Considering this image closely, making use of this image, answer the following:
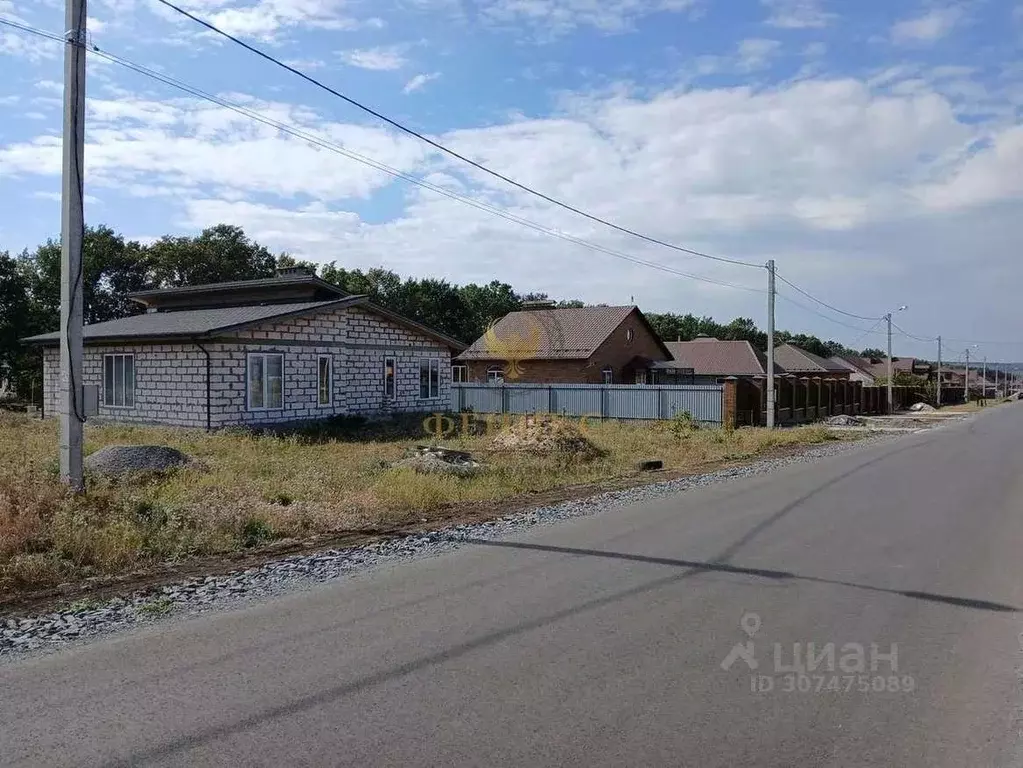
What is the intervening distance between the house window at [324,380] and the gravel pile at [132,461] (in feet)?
36.8

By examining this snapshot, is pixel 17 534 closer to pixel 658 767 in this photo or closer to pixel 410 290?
pixel 658 767

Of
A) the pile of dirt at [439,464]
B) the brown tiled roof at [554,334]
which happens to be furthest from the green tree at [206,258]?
the pile of dirt at [439,464]

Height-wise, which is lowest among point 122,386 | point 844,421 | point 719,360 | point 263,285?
point 844,421

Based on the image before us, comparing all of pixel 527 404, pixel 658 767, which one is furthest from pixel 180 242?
pixel 658 767

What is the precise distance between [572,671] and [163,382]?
21.9 metres

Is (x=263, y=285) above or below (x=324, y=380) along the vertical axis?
above

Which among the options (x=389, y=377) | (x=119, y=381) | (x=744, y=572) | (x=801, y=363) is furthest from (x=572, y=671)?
(x=801, y=363)

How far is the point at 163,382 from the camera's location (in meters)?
24.5

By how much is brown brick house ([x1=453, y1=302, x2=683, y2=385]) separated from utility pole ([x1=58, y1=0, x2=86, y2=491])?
3728 cm

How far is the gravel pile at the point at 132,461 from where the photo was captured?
45.1 ft

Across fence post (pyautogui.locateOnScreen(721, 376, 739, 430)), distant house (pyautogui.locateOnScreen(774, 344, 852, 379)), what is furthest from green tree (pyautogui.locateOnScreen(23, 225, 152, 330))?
distant house (pyautogui.locateOnScreen(774, 344, 852, 379))

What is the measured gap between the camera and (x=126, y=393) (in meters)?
25.9

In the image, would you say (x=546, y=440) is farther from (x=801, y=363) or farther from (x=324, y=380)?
(x=801, y=363)

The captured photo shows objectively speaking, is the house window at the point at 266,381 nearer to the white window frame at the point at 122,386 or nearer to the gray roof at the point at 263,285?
the white window frame at the point at 122,386
